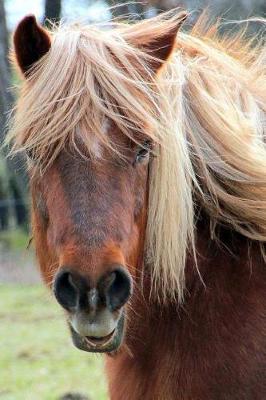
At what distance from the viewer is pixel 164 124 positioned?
2.88 m

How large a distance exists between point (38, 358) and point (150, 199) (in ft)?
18.1

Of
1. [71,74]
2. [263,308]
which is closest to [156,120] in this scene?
[71,74]

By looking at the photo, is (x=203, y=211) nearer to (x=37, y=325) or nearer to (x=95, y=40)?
(x=95, y=40)

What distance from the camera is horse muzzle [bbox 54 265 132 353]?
248 cm

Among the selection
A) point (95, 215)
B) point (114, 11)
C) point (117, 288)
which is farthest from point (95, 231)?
point (114, 11)

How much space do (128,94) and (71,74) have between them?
218mm

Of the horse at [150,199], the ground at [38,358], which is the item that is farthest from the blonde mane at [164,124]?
the ground at [38,358]

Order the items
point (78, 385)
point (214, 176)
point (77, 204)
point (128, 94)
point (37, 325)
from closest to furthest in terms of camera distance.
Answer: point (77, 204), point (128, 94), point (214, 176), point (78, 385), point (37, 325)

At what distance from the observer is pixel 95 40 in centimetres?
293

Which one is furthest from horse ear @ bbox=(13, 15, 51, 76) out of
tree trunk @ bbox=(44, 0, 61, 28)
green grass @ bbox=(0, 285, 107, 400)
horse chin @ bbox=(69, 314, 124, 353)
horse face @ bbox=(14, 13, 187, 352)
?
green grass @ bbox=(0, 285, 107, 400)

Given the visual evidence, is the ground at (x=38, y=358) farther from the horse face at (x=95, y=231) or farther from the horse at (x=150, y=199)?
the horse face at (x=95, y=231)

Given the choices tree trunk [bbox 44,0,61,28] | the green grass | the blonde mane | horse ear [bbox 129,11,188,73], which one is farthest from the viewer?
the green grass

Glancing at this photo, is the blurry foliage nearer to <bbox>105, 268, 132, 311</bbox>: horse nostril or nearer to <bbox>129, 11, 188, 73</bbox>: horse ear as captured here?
<bbox>129, 11, 188, 73</bbox>: horse ear

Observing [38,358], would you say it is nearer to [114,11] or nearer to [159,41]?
[114,11]
